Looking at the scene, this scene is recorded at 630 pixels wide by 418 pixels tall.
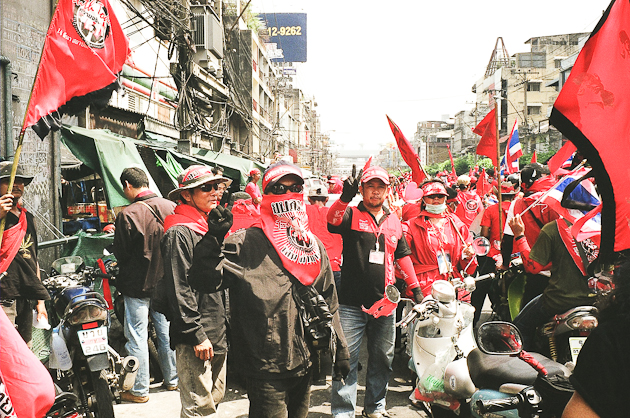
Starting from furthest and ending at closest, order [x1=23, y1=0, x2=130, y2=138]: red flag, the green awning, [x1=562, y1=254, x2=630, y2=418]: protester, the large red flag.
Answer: the green awning
[x1=23, y1=0, x2=130, y2=138]: red flag
the large red flag
[x1=562, y1=254, x2=630, y2=418]: protester

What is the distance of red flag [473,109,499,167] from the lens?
6.80 metres

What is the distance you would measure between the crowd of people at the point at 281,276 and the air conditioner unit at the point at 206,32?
15601mm

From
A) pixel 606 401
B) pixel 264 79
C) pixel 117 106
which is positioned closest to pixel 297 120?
pixel 264 79

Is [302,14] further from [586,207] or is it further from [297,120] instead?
[586,207]

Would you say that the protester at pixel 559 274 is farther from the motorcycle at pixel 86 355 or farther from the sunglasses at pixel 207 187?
the motorcycle at pixel 86 355

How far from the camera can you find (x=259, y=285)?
9.87ft

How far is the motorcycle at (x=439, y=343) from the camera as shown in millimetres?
3809

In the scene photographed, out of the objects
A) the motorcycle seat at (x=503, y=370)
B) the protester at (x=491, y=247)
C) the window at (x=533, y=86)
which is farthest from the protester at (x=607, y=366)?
the window at (x=533, y=86)

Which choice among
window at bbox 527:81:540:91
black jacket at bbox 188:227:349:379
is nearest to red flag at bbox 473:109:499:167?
black jacket at bbox 188:227:349:379

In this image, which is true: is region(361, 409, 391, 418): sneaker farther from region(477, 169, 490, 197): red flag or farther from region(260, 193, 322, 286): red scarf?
region(477, 169, 490, 197): red flag

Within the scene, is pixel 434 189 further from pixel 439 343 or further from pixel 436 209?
pixel 439 343

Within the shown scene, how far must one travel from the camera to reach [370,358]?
4.73 meters

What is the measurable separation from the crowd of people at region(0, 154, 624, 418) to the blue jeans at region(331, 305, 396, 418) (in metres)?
0.01

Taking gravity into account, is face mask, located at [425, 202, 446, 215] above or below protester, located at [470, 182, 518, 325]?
above
